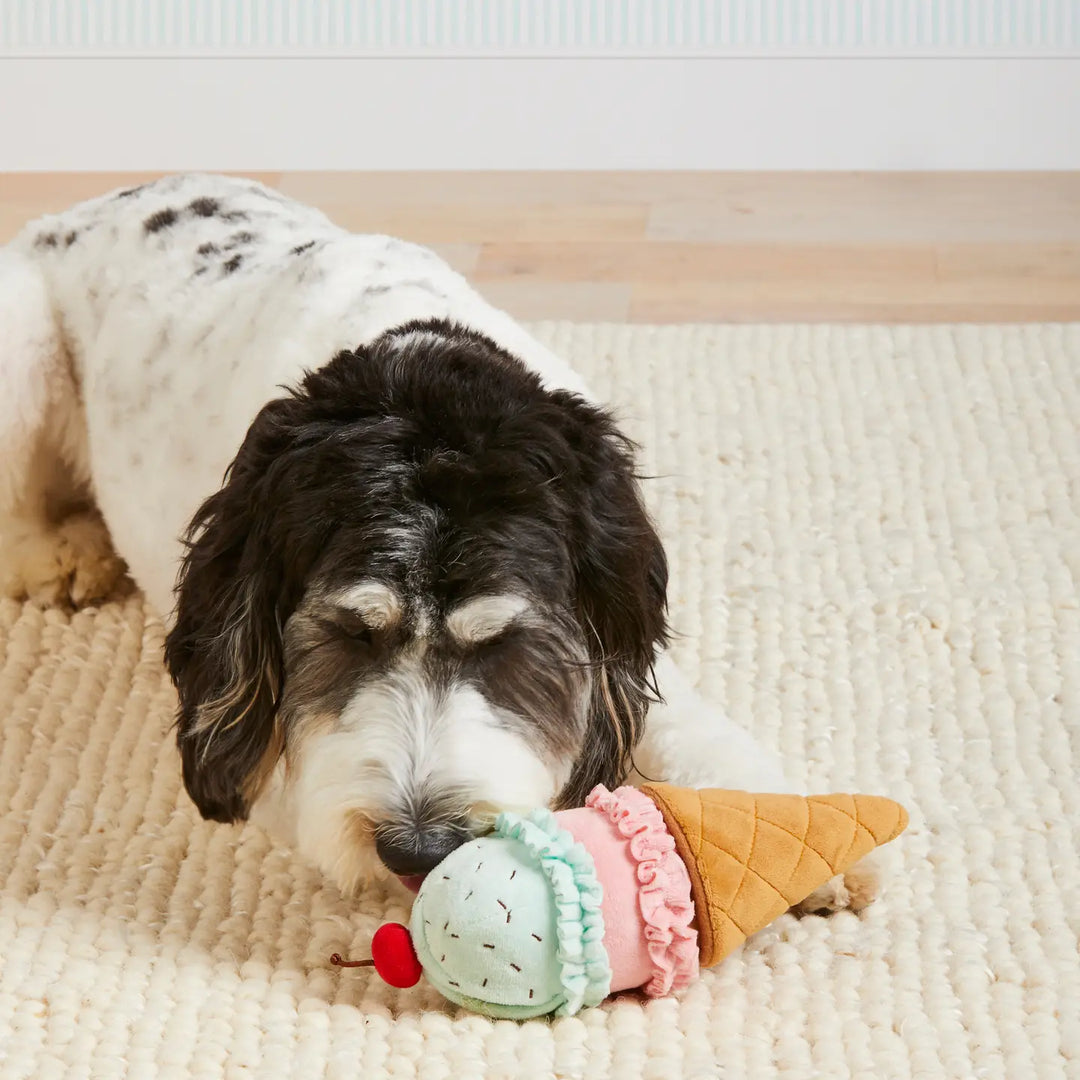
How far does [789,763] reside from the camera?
2.50 m

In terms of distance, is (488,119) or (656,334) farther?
(488,119)

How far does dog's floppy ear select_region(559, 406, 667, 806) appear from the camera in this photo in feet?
6.61

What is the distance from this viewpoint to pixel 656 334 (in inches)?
154

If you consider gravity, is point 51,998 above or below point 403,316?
below

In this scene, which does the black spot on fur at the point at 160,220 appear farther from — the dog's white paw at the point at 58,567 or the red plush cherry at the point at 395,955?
the red plush cherry at the point at 395,955

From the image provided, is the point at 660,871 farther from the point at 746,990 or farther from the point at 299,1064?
the point at 299,1064

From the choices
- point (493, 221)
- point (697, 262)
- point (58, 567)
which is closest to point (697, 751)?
point (58, 567)

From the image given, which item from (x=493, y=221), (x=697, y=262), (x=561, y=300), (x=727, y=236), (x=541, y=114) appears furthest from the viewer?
(x=541, y=114)

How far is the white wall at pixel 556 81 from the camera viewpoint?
523 cm

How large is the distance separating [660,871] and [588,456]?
1.70ft

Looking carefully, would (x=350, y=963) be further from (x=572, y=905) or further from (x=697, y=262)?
(x=697, y=262)

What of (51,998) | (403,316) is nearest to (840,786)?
(403,316)

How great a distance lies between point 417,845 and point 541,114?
12.9 ft

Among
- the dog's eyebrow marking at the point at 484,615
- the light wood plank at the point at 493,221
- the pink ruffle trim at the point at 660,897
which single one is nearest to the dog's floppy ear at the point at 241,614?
the dog's eyebrow marking at the point at 484,615
